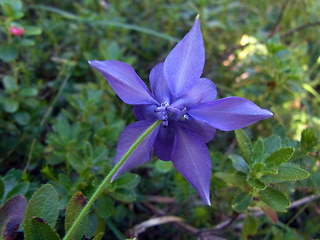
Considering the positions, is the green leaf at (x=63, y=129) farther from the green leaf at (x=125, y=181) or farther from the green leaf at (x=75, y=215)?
the green leaf at (x=75, y=215)

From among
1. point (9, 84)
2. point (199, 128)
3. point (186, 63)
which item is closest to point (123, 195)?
point (199, 128)

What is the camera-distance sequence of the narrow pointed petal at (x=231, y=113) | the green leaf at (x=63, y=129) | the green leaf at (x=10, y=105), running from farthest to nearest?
the green leaf at (x=10, y=105)
the green leaf at (x=63, y=129)
the narrow pointed petal at (x=231, y=113)

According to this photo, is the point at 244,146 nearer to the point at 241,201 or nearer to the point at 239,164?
the point at 239,164

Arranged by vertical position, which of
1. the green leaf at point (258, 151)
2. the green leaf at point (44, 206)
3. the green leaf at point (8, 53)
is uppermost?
the green leaf at point (8, 53)

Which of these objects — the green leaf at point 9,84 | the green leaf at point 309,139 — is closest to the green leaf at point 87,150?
the green leaf at point 9,84

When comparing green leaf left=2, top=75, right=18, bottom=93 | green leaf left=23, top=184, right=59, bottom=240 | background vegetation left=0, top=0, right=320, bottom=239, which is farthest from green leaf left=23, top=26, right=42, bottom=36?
green leaf left=23, top=184, right=59, bottom=240

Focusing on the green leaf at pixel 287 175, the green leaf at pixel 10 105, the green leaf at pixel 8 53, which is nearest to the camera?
the green leaf at pixel 287 175
